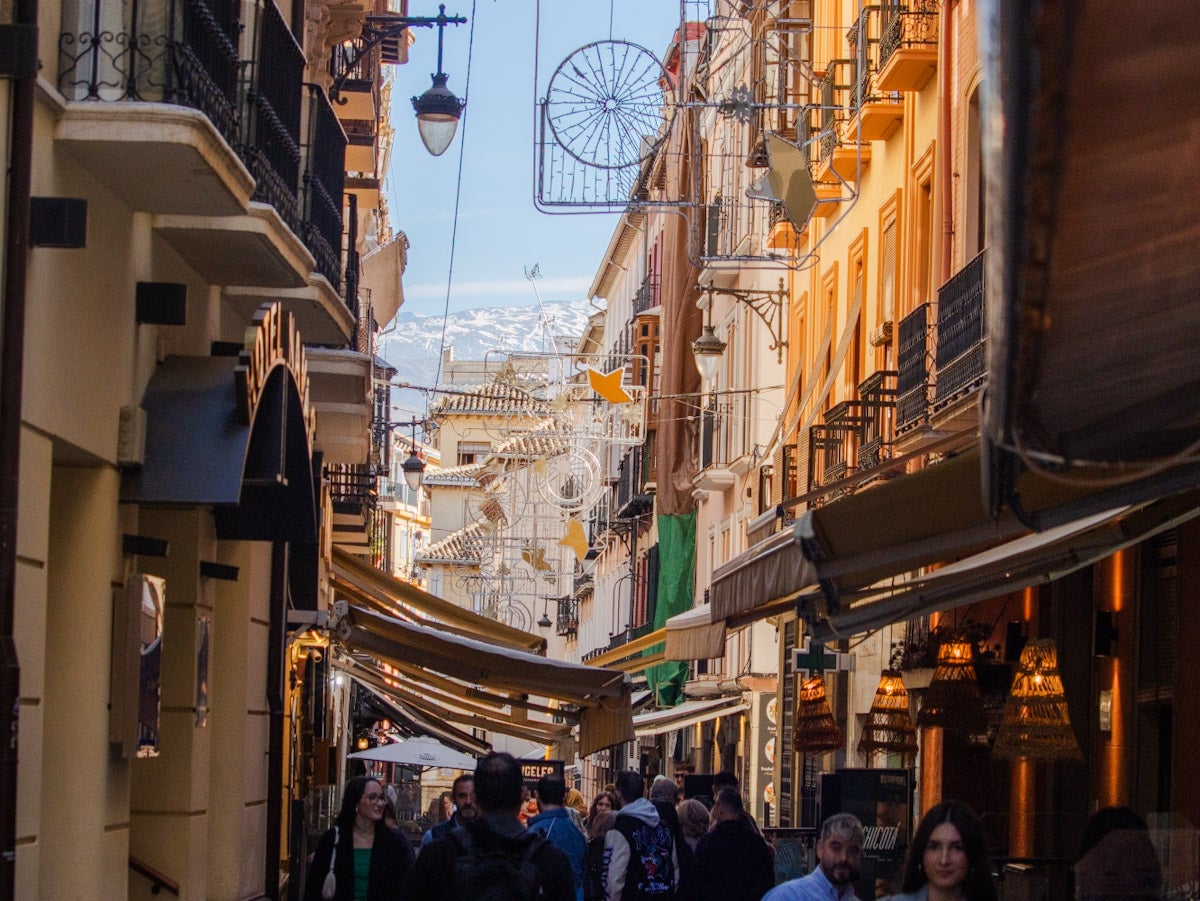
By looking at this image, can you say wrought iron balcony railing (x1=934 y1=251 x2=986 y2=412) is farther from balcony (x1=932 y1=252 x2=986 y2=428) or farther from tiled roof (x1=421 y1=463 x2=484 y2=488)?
tiled roof (x1=421 y1=463 x2=484 y2=488)

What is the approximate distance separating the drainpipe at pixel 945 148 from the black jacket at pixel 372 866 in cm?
941

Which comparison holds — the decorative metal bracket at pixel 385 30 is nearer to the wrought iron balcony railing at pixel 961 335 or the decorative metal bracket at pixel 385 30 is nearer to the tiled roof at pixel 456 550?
the wrought iron balcony railing at pixel 961 335

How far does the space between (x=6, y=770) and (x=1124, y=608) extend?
8.60m

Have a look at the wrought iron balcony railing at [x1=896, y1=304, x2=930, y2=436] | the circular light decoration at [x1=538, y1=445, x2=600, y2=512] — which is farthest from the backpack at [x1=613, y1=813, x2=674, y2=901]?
the circular light decoration at [x1=538, y1=445, x2=600, y2=512]

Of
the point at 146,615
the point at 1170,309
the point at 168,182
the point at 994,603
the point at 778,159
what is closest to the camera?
the point at 1170,309

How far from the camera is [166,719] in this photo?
38.5 feet

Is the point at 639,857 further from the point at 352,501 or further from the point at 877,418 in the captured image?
the point at 352,501

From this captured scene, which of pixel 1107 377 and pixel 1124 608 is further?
pixel 1124 608

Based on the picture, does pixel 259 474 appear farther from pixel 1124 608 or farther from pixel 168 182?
pixel 1124 608

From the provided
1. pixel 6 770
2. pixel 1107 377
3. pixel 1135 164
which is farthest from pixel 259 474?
pixel 1135 164

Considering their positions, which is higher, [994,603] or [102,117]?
[102,117]

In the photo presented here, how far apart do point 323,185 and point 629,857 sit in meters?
4.72

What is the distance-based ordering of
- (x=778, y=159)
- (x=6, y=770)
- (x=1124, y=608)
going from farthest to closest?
(x=778, y=159)
(x=1124, y=608)
(x=6, y=770)

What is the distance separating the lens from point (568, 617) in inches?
2859
